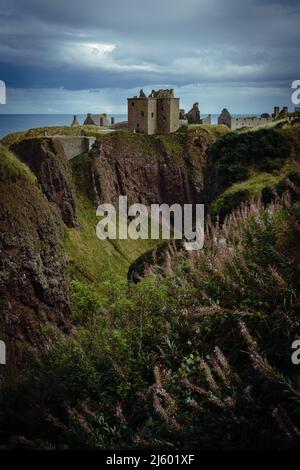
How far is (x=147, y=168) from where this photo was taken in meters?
84.1

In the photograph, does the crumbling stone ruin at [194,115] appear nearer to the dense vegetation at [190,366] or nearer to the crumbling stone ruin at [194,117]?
the crumbling stone ruin at [194,117]

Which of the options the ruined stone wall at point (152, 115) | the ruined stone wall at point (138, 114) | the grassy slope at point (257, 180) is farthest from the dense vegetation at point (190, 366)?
the ruined stone wall at point (152, 115)

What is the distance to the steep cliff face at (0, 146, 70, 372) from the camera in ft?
51.1

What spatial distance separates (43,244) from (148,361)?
11170 millimetres

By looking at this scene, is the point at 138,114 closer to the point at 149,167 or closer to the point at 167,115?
the point at 167,115

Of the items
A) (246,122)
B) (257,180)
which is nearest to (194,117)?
(246,122)

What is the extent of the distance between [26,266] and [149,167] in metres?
69.1

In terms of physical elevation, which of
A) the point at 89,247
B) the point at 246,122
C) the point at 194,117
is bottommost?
the point at 89,247

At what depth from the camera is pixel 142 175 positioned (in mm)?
84438

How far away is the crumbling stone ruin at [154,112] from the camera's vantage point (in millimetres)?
80125

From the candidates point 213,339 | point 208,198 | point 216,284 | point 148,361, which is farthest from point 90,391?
point 208,198

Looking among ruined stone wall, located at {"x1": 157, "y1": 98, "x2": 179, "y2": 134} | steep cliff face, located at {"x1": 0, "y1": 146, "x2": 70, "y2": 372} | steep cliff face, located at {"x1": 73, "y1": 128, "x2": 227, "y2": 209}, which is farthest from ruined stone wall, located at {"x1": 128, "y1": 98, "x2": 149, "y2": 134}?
steep cliff face, located at {"x1": 0, "y1": 146, "x2": 70, "y2": 372}

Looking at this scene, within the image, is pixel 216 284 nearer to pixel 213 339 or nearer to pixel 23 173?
pixel 213 339

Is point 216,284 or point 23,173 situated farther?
point 23,173
